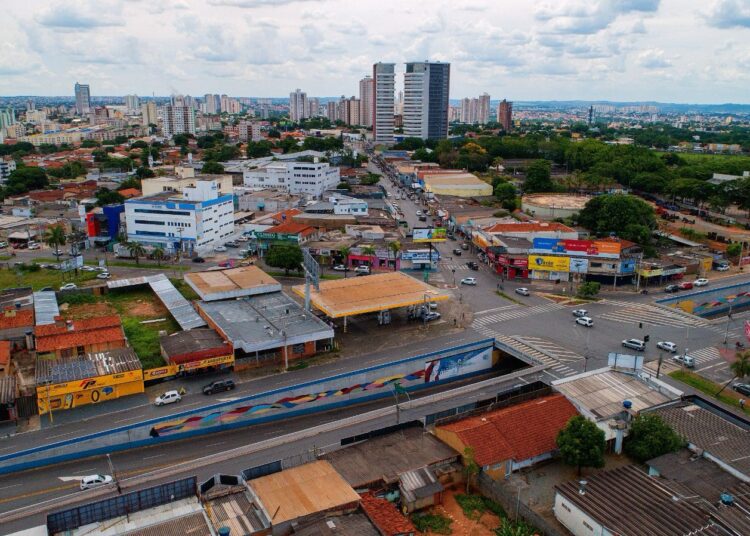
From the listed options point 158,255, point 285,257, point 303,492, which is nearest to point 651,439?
point 303,492

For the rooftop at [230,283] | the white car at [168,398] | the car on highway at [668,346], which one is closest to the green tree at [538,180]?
the rooftop at [230,283]

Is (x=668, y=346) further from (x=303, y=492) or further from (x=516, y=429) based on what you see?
(x=303, y=492)

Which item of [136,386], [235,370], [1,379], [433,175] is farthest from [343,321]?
[433,175]

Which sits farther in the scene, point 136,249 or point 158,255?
point 158,255

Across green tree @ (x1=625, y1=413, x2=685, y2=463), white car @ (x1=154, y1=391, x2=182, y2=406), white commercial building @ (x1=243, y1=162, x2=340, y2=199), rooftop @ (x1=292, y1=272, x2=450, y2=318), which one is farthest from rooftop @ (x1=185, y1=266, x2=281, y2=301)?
white commercial building @ (x1=243, y1=162, x2=340, y2=199)

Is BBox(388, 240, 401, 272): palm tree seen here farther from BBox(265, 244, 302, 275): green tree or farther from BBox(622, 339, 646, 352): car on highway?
BBox(622, 339, 646, 352): car on highway

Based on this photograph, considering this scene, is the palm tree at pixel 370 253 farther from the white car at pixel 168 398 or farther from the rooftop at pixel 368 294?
the white car at pixel 168 398
